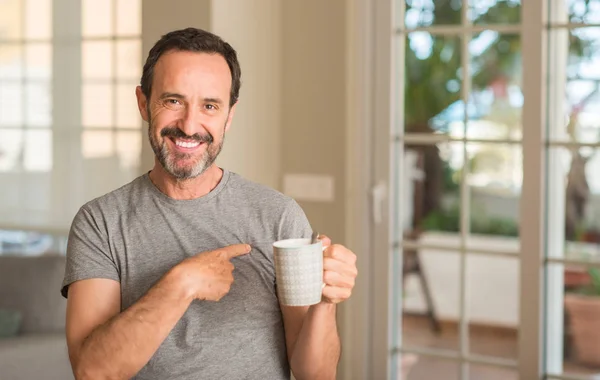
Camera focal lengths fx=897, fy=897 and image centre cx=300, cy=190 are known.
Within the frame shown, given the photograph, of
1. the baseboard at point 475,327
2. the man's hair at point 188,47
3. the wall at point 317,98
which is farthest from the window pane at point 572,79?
the baseboard at point 475,327

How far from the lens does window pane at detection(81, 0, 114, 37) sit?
3.40 metres

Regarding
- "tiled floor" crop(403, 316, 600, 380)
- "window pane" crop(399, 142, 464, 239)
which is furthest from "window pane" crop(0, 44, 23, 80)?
"window pane" crop(399, 142, 464, 239)

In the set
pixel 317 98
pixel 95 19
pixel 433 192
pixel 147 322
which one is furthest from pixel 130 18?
pixel 433 192

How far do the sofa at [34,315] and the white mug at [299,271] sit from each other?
6.17 feet

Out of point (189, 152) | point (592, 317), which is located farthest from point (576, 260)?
point (592, 317)

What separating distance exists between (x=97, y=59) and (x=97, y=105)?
0.17 meters

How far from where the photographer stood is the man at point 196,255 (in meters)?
1.79

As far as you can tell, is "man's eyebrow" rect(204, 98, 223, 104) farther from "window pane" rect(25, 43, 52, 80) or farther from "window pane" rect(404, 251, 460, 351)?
"window pane" rect(404, 251, 460, 351)

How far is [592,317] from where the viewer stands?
5.34 metres

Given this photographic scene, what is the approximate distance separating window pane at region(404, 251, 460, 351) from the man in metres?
4.53

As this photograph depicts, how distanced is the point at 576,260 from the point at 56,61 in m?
2.07

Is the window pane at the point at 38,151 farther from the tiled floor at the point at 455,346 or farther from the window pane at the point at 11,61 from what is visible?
the tiled floor at the point at 455,346

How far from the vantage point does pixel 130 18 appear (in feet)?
11.2

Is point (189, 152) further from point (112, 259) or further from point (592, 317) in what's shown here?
point (592, 317)
